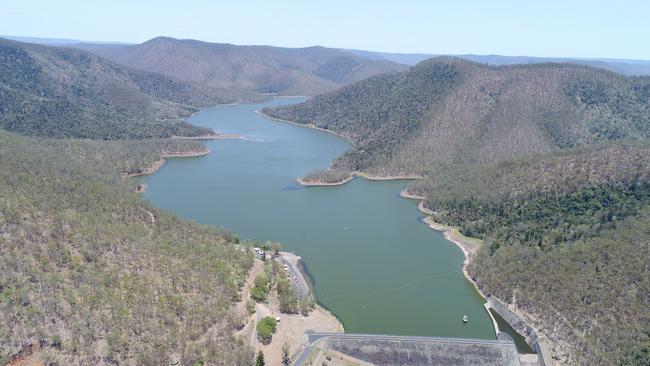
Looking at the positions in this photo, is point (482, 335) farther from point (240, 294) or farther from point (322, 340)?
point (240, 294)

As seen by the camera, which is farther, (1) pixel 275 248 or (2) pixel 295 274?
(1) pixel 275 248

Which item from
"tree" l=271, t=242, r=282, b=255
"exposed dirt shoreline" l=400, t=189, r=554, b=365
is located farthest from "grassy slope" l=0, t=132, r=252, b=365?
"exposed dirt shoreline" l=400, t=189, r=554, b=365

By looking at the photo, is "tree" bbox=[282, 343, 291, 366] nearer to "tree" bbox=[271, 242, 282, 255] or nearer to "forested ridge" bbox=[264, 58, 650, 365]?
"tree" bbox=[271, 242, 282, 255]

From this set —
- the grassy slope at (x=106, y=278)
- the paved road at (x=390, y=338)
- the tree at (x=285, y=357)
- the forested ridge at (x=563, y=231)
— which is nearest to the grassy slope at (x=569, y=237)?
the forested ridge at (x=563, y=231)

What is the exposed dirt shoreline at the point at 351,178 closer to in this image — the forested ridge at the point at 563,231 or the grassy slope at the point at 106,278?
the forested ridge at the point at 563,231

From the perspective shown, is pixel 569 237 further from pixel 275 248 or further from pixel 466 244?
pixel 275 248

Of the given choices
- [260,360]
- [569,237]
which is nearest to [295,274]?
[260,360]
